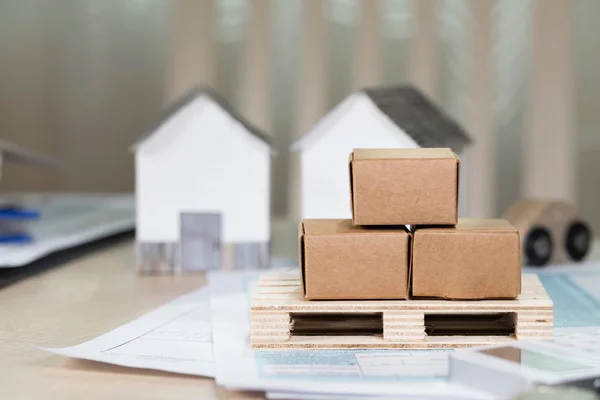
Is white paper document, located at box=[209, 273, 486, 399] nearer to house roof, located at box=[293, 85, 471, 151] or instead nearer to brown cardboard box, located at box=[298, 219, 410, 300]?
brown cardboard box, located at box=[298, 219, 410, 300]

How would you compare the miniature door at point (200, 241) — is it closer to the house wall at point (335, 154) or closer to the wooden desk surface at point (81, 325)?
the wooden desk surface at point (81, 325)

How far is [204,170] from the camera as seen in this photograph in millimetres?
1349

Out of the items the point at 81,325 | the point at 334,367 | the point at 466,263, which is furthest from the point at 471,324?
the point at 81,325

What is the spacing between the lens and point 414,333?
0.79m

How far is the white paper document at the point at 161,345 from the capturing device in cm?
73

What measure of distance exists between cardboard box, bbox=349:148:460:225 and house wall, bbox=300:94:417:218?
1.66ft

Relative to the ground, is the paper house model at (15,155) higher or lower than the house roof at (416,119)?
lower

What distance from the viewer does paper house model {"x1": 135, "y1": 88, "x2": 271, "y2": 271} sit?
1.34 meters

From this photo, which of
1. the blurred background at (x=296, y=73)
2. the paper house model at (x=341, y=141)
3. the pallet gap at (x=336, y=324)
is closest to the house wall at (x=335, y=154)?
the paper house model at (x=341, y=141)

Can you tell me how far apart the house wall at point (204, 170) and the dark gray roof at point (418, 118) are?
230 mm

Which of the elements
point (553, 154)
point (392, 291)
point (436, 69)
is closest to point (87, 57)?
point (436, 69)

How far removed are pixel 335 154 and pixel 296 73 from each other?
3.87 ft

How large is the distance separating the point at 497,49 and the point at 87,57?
135 centimetres

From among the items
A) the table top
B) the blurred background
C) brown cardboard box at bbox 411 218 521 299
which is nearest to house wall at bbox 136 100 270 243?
the table top
